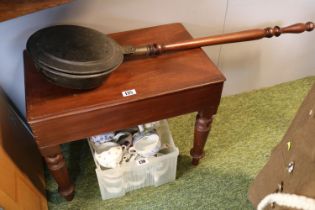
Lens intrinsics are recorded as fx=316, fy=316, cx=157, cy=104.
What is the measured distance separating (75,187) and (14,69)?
507 millimetres

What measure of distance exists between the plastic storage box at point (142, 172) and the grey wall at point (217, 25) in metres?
0.40

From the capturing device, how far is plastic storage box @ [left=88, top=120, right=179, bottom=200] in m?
1.11

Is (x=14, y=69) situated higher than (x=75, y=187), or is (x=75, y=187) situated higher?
(x=14, y=69)

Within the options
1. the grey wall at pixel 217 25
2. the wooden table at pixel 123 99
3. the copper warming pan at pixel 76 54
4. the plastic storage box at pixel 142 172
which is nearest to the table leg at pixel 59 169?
the wooden table at pixel 123 99

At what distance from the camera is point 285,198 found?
23.6 inches

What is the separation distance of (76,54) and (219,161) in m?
0.80

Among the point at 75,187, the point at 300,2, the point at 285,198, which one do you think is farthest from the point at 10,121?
the point at 300,2

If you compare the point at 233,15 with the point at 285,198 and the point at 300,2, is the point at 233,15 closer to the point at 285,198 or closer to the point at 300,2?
the point at 300,2

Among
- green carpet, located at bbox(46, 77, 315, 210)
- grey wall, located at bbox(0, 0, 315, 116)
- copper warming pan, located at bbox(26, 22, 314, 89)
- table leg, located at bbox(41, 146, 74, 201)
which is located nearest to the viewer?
A: copper warming pan, located at bbox(26, 22, 314, 89)

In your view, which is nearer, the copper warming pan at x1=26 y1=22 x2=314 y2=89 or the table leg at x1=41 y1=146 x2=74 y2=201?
the copper warming pan at x1=26 y1=22 x2=314 y2=89

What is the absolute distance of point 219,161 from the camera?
1.36 meters

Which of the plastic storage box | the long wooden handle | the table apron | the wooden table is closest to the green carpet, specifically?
the plastic storage box

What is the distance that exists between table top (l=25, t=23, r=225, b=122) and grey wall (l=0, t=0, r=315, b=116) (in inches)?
4.2

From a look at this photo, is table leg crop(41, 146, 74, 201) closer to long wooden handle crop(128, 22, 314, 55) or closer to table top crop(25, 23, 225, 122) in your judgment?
table top crop(25, 23, 225, 122)
